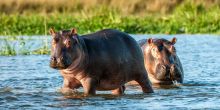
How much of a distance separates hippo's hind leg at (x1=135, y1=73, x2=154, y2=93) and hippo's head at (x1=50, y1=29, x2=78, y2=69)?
1.17 meters

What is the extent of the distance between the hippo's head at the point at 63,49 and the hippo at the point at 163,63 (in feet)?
8.28

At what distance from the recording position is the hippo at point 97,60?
8.84 m

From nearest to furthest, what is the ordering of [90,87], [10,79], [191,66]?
[90,87], [10,79], [191,66]

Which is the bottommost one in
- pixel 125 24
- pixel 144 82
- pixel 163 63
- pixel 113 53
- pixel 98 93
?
pixel 98 93

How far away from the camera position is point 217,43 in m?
19.3

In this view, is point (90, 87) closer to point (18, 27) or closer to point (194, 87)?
point (194, 87)

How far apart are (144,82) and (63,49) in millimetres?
1495

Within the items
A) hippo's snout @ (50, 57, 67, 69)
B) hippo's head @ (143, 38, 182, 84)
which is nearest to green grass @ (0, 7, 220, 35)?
hippo's head @ (143, 38, 182, 84)

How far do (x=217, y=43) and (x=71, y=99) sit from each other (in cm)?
1043

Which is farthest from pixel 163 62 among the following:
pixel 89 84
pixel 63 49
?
pixel 63 49

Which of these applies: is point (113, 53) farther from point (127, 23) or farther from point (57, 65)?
point (127, 23)

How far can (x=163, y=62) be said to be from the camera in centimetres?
1126

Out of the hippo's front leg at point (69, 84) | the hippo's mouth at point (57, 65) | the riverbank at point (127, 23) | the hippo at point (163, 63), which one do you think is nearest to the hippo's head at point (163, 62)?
the hippo at point (163, 63)

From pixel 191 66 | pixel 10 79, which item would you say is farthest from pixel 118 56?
pixel 191 66
